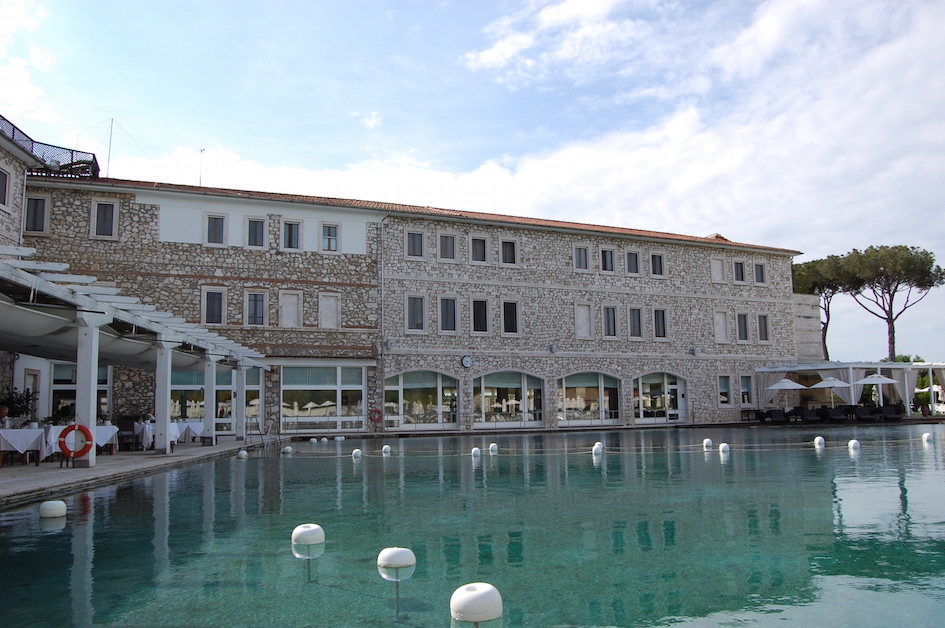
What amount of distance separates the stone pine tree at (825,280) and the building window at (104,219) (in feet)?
114

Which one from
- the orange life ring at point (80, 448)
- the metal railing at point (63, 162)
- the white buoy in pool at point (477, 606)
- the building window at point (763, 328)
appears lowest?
the white buoy in pool at point (477, 606)

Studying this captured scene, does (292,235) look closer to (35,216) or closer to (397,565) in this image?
(35,216)

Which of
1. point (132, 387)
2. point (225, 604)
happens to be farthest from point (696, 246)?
point (225, 604)

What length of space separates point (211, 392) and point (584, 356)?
52.3 ft

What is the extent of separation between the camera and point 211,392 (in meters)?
18.1

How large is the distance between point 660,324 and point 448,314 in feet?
32.3

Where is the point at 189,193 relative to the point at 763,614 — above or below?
above

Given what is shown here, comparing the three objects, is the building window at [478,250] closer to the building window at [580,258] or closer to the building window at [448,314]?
the building window at [448,314]

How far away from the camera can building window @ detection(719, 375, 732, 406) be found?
32594mm

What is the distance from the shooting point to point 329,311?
2567cm

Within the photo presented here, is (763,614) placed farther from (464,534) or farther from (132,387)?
(132,387)

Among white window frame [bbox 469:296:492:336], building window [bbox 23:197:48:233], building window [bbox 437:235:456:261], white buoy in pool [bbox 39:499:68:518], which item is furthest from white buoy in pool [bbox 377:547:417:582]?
building window [bbox 437:235:456:261]

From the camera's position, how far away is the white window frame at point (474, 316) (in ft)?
90.9

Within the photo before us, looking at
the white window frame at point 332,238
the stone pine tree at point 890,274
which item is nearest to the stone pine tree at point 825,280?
the stone pine tree at point 890,274
